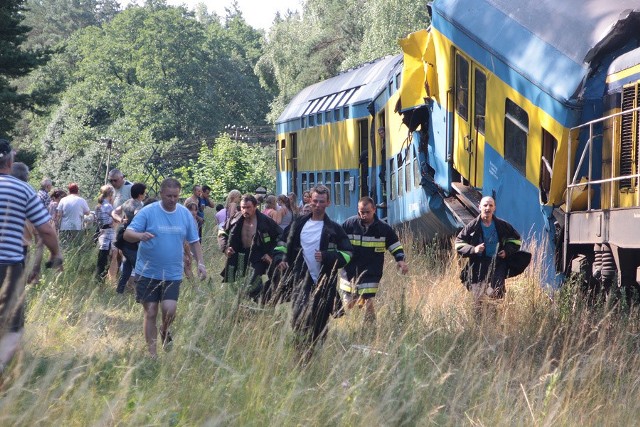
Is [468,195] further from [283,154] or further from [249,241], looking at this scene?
[283,154]

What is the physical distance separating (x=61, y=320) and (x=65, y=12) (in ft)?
325

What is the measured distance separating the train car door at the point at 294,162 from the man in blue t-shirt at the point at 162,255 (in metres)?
20.9

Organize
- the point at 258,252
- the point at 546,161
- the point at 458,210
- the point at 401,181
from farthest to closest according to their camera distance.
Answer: the point at 401,181, the point at 458,210, the point at 258,252, the point at 546,161

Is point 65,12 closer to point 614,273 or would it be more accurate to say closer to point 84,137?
point 84,137

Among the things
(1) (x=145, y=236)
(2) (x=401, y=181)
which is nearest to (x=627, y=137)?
(1) (x=145, y=236)

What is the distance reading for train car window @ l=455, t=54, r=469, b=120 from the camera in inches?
547

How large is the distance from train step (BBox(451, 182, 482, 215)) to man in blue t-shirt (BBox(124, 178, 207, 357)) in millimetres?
4719

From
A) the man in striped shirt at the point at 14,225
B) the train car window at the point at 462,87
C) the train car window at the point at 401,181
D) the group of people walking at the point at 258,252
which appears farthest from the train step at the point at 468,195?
the man in striped shirt at the point at 14,225

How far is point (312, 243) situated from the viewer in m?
10.2

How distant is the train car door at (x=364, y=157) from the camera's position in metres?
24.4

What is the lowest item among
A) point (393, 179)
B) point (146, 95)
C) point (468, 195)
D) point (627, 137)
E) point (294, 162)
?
point (468, 195)

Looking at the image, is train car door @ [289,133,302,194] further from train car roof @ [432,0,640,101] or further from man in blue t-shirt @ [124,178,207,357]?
man in blue t-shirt @ [124,178,207,357]

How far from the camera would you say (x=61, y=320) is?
10.9 metres

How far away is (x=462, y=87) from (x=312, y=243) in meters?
4.72
